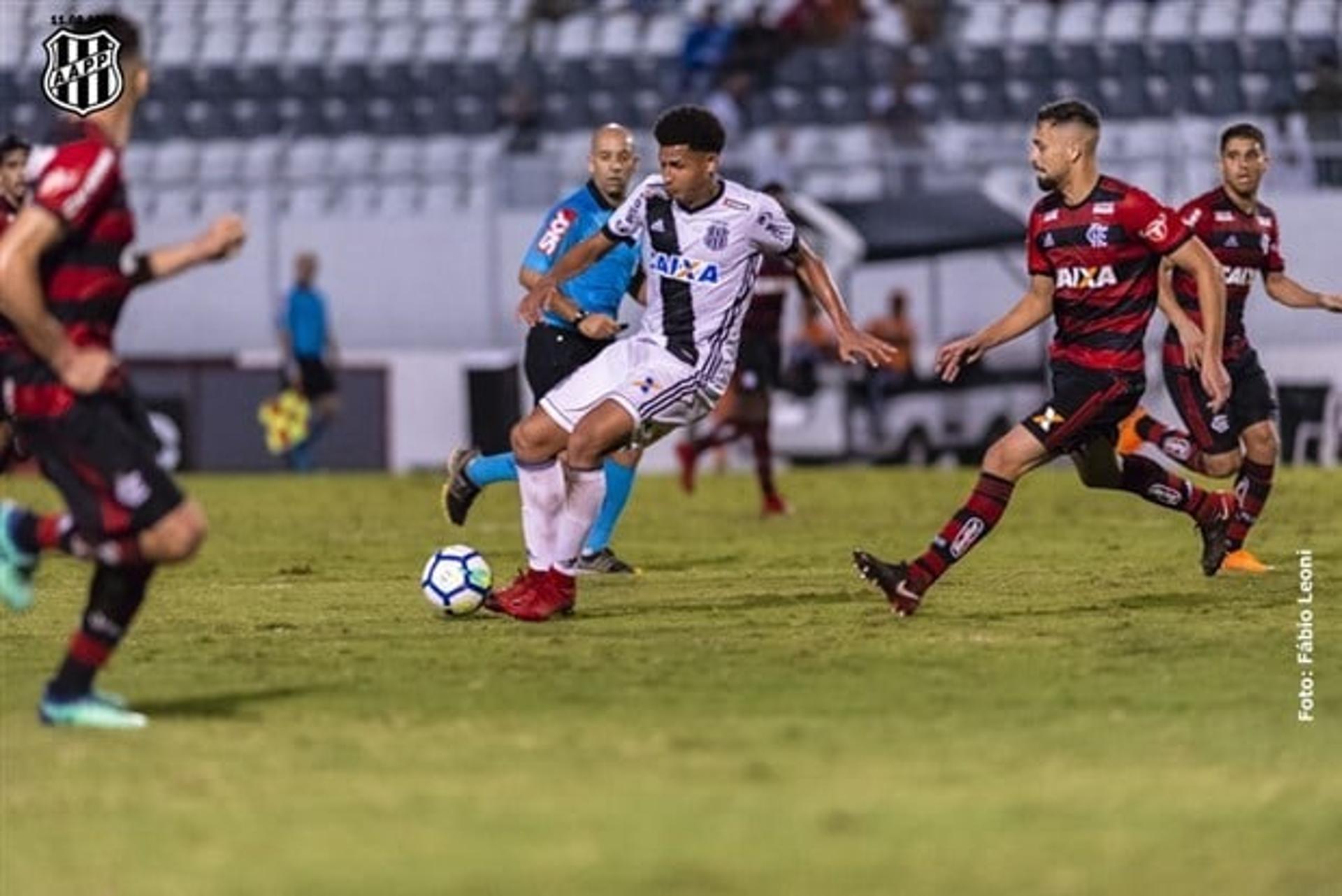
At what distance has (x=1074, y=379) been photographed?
12.6m

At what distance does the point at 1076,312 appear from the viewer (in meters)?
12.7

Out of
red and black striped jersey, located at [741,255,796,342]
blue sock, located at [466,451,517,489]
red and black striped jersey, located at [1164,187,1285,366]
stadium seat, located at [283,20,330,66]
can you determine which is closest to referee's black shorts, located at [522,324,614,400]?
blue sock, located at [466,451,517,489]

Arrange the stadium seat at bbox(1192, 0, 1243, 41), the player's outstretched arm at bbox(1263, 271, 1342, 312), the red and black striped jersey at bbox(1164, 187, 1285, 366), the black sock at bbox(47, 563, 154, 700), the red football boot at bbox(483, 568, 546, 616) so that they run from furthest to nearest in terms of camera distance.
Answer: the stadium seat at bbox(1192, 0, 1243, 41), the red and black striped jersey at bbox(1164, 187, 1285, 366), the player's outstretched arm at bbox(1263, 271, 1342, 312), the red football boot at bbox(483, 568, 546, 616), the black sock at bbox(47, 563, 154, 700)

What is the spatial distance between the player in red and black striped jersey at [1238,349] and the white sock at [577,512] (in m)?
3.43

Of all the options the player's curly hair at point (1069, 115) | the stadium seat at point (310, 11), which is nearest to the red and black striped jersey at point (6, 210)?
the player's curly hair at point (1069, 115)

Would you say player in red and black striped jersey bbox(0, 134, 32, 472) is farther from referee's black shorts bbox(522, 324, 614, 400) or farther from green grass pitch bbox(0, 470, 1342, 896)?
referee's black shorts bbox(522, 324, 614, 400)

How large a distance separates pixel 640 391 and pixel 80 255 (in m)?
3.61

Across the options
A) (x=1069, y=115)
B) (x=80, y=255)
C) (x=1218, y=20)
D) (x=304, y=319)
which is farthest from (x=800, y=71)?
(x=80, y=255)

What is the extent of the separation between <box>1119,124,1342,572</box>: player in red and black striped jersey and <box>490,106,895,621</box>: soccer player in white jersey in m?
3.05

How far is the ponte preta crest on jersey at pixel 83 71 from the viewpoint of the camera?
948cm

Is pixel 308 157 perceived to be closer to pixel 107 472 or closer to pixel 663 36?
pixel 663 36

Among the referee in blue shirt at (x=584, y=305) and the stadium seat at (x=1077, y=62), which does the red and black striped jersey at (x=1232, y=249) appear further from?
the stadium seat at (x=1077, y=62)

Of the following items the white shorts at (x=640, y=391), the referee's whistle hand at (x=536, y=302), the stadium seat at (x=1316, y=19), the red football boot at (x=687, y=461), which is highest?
the stadium seat at (x=1316, y=19)

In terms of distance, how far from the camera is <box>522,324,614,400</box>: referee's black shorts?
14.9 metres
